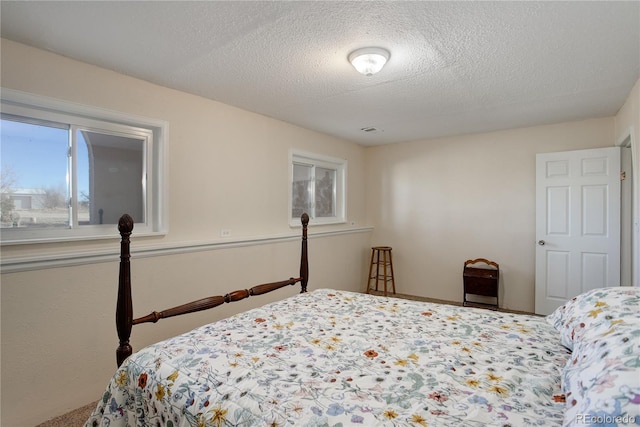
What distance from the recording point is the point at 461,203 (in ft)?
14.3

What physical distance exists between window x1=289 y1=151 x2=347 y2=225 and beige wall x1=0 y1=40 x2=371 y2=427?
0.54 feet

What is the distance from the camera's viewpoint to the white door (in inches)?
133

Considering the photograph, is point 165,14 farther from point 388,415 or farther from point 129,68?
point 388,415

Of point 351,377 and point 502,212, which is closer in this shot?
point 351,377

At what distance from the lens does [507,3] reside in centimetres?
158

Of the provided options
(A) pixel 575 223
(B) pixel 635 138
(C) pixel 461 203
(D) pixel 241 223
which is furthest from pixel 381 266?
(B) pixel 635 138

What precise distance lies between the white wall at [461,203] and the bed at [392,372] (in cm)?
252

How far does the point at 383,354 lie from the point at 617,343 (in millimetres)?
792

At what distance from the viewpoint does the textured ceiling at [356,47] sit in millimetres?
1636

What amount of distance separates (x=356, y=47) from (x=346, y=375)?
5.94ft

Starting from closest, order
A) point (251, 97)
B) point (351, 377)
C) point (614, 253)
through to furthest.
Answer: point (351, 377), point (251, 97), point (614, 253)

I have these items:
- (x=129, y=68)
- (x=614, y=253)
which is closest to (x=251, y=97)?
(x=129, y=68)

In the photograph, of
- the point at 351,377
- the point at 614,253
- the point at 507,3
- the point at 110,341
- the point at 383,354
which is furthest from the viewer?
the point at 614,253

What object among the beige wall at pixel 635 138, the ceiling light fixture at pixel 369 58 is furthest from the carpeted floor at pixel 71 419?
the beige wall at pixel 635 138
